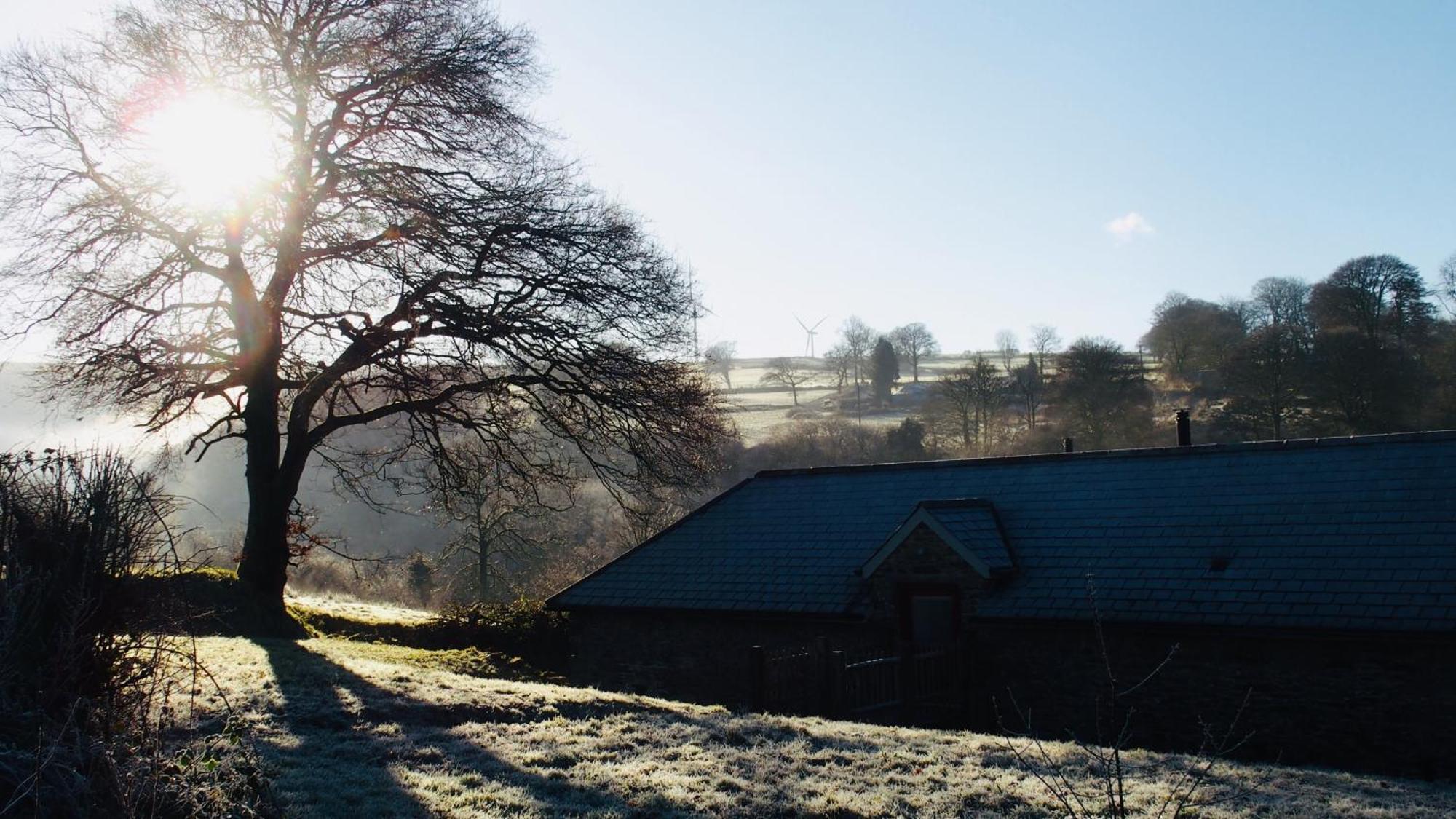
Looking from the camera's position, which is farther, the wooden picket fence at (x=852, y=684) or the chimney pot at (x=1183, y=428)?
the chimney pot at (x=1183, y=428)

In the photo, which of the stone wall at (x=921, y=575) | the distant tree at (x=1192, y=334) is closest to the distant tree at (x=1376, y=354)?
the distant tree at (x=1192, y=334)

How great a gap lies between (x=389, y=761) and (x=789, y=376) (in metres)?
101

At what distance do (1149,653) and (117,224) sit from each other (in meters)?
18.8

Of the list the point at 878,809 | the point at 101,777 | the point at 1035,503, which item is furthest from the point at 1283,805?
the point at 1035,503

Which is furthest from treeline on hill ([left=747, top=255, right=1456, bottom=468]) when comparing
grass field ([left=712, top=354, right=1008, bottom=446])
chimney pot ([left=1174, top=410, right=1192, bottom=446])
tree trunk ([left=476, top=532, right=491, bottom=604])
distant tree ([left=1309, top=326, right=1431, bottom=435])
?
chimney pot ([left=1174, top=410, right=1192, bottom=446])

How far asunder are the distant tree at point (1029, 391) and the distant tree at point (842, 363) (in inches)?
1230

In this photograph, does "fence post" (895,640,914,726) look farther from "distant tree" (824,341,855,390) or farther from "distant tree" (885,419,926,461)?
"distant tree" (824,341,855,390)

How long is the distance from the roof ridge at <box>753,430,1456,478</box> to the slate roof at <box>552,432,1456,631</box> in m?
0.05

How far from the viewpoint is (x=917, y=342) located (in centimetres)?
12375

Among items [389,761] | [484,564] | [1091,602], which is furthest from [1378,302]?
[389,761]

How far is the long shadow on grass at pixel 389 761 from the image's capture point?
8.42 meters

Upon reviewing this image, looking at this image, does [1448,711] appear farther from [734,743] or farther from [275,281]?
[275,281]

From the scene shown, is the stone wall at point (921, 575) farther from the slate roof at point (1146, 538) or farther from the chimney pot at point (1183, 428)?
the chimney pot at point (1183, 428)

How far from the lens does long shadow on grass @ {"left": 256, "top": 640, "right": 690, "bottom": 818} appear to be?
8.42m
